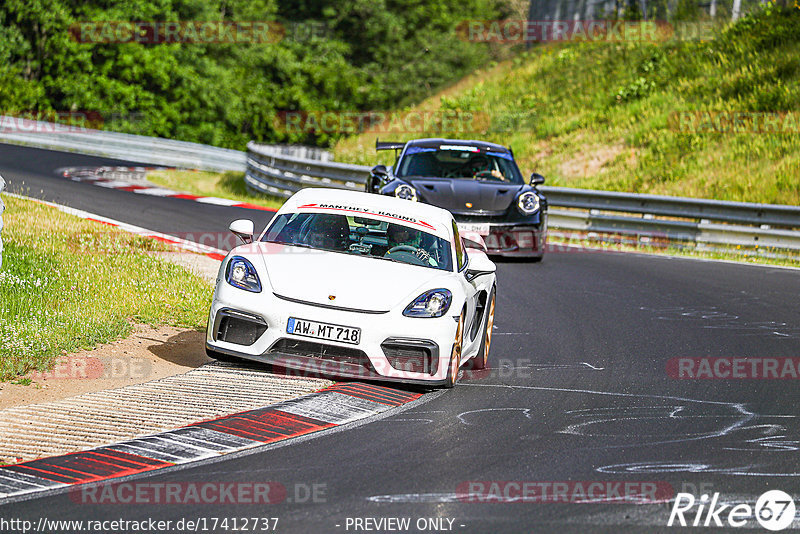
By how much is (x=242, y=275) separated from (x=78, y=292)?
3064mm

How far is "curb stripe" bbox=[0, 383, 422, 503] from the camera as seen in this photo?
535 cm

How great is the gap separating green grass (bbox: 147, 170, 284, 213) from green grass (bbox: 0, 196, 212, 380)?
443 inches

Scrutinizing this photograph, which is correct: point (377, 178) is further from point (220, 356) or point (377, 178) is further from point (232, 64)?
point (232, 64)

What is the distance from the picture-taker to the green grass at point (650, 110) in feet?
81.6

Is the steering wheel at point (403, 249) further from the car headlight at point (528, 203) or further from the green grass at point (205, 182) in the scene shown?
the green grass at point (205, 182)

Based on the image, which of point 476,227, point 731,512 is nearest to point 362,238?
point 731,512

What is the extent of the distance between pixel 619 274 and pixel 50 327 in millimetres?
8453

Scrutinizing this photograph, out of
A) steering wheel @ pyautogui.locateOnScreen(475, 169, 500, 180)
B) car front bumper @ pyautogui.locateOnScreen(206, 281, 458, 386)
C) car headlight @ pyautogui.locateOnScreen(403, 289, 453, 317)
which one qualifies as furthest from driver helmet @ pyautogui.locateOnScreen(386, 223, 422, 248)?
steering wheel @ pyautogui.locateOnScreen(475, 169, 500, 180)

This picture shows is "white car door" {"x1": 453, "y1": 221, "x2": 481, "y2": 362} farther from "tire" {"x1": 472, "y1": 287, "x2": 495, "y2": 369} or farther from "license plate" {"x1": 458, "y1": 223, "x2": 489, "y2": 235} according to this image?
"license plate" {"x1": 458, "y1": 223, "x2": 489, "y2": 235}

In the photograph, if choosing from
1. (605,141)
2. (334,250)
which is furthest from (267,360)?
(605,141)

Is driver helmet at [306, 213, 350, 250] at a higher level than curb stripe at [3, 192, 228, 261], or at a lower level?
higher

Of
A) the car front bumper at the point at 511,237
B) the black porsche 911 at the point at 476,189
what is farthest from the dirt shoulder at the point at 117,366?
the car front bumper at the point at 511,237

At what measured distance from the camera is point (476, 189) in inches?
584

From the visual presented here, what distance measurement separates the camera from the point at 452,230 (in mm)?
8969
